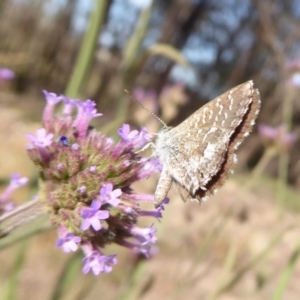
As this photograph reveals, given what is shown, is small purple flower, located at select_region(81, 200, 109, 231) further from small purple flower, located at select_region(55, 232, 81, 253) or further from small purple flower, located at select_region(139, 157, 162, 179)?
small purple flower, located at select_region(139, 157, 162, 179)

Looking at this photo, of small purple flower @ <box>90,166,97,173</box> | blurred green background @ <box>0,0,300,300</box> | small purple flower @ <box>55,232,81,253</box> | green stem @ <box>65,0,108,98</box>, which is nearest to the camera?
small purple flower @ <box>55,232,81,253</box>

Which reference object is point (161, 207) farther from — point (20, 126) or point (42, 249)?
point (20, 126)

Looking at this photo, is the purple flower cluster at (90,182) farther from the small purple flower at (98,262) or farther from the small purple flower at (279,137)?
the small purple flower at (279,137)

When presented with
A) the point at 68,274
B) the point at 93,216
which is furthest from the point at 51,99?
the point at 68,274

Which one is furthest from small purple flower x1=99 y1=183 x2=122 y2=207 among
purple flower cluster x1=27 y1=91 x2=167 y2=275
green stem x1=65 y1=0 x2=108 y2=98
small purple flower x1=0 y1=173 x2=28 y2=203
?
green stem x1=65 y1=0 x2=108 y2=98

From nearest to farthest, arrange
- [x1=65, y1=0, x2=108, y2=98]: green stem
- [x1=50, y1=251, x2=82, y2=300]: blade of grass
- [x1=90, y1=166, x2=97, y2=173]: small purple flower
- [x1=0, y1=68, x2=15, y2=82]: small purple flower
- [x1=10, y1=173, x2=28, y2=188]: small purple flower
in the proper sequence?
[x1=90, y1=166, x2=97, y2=173]: small purple flower → [x1=10, y1=173, x2=28, y2=188]: small purple flower → [x1=65, y1=0, x2=108, y2=98]: green stem → [x1=50, y1=251, x2=82, y2=300]: blade of grass → [x1=0, y1=68, x2=15, y2=82]: small purple flower
